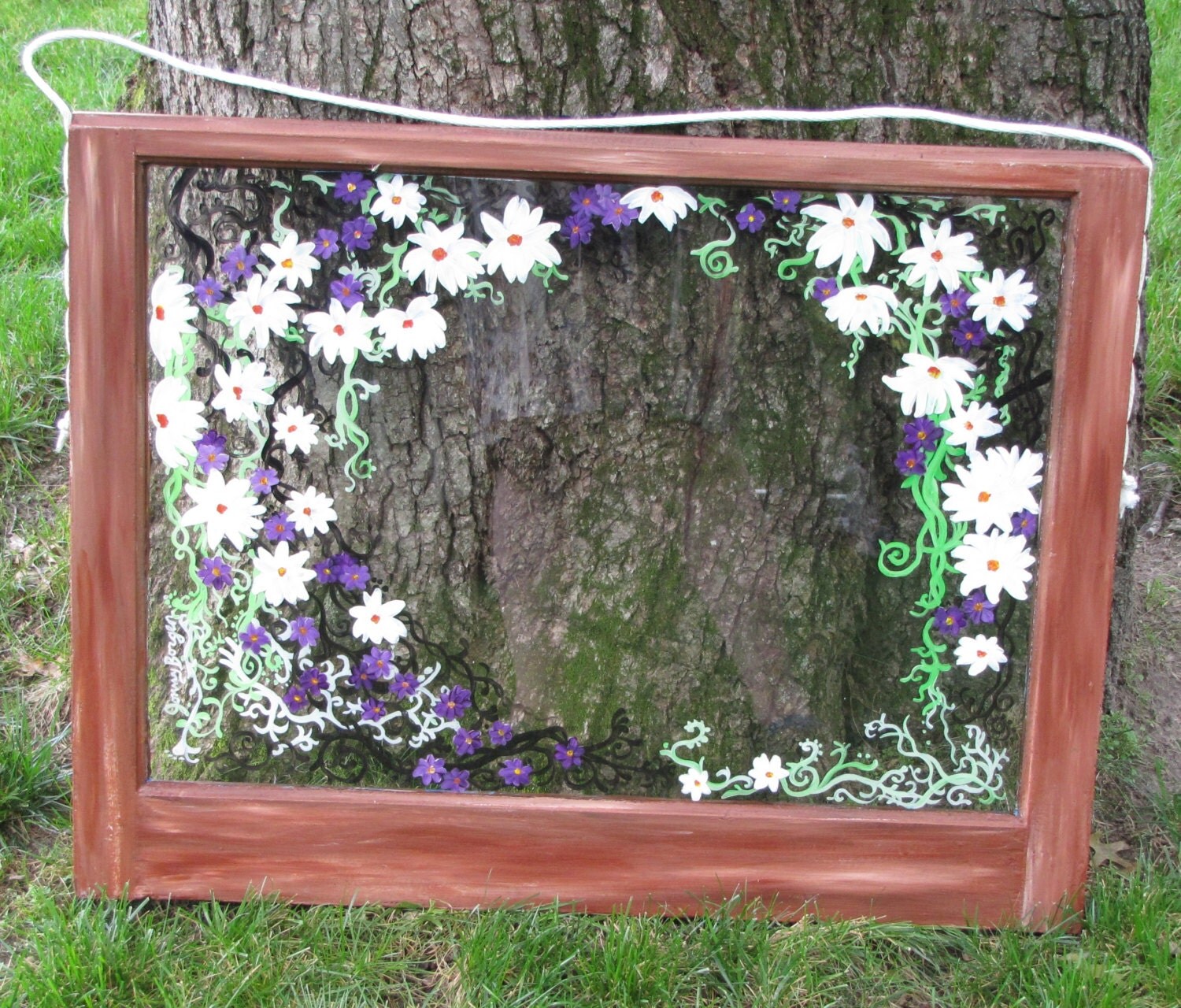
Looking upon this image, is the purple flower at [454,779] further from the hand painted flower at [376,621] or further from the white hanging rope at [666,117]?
the white hanging rope at [666,117]

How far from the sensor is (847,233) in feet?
4.56

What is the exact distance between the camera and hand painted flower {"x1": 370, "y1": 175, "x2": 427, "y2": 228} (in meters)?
1.38

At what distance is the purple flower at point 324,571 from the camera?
1505mm

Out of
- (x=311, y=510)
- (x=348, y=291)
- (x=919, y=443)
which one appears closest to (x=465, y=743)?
(x=311, y=510)

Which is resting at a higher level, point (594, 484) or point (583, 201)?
point (583, 201)

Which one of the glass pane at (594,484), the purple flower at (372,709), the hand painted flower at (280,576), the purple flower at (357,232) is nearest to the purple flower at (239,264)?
the glass pane at (594,484)

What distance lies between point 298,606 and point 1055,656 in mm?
989

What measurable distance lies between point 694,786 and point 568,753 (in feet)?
0.57

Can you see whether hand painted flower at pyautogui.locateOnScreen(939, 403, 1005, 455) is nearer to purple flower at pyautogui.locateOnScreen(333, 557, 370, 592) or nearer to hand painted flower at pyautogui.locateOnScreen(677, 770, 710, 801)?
hand painted flower at pyautogui.locateOnScreen(677, 770, 710, 801)

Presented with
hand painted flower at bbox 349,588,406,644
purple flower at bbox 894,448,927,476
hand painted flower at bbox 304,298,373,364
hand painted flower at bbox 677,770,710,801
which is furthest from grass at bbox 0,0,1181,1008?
hand painted flower at bbox 304,298,373,364

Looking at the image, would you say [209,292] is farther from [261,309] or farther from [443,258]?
[443,258]

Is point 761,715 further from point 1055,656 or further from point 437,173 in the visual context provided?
point 437,173

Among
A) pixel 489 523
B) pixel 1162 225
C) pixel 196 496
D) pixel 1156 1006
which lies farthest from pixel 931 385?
pixel 1162 225

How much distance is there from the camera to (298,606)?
151cm
